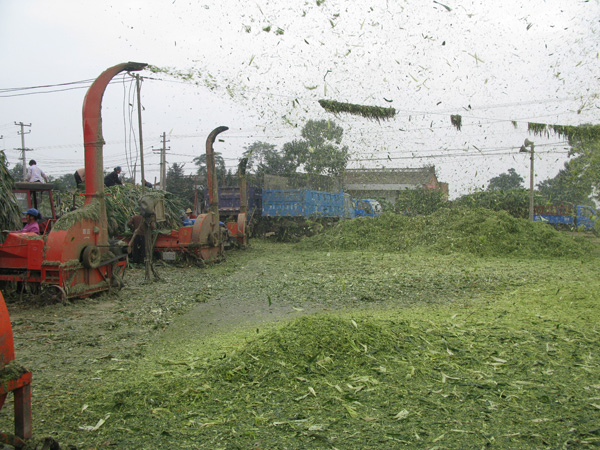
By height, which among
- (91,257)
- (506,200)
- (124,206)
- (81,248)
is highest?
(124,206)

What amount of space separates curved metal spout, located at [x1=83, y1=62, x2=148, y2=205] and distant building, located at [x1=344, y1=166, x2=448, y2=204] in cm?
1326

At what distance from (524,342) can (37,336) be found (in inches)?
205

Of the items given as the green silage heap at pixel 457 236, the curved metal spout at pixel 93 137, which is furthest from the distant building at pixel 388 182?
the curved metal spout at pixel 93 137

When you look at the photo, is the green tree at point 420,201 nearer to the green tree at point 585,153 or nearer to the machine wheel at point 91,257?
the green tree at point 585,153

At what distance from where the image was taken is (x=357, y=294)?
305 inches

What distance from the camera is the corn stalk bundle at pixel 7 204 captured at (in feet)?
27.4

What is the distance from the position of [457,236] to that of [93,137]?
9.99 meters

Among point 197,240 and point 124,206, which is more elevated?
point 124,206

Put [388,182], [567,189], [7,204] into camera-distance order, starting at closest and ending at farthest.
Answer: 1. [7,204]
2. [388,182]
3. [567,189]

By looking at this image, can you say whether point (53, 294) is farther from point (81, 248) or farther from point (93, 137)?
point (93, 137)

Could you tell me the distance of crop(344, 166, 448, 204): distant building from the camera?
2008 cm

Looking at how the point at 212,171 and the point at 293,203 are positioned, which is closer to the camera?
the point at 212,171

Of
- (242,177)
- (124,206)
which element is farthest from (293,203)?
(124,206)

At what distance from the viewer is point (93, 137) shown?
740cm
